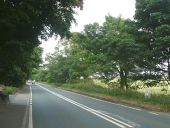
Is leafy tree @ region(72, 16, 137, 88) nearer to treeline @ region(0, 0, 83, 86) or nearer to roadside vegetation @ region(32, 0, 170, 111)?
roadside vegetation @ region(32, 0, 170, 111)

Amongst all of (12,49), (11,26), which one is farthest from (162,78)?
(11,26)

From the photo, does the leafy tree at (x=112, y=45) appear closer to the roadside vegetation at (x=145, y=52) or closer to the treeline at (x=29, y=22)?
the roadside vegetation at (x=145, y=52)

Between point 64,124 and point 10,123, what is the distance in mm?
2143

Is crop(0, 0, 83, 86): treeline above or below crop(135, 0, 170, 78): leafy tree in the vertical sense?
below

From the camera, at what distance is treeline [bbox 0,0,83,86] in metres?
17.1

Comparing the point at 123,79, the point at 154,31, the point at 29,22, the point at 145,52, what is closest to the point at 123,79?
the point at 123,79

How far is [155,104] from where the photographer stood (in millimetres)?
30359

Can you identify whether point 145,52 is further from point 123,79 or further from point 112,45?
point 123,79

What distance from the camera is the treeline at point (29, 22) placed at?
1714cm

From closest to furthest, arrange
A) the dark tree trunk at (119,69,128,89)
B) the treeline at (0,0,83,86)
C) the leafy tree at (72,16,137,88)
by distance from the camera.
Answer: the treeline at (0,0,83,86) → the leafy tree at (72,16,137,88) → the dark tree trunk at (119,69,128,89)

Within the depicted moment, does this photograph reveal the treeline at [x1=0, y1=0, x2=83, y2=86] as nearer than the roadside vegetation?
Yes

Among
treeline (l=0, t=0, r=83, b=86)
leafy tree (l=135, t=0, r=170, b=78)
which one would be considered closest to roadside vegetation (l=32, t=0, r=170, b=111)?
leafy tree (l=135, t=0, r=170, b=78)

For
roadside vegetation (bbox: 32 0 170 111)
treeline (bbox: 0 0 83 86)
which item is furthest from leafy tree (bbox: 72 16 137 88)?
treeline (bbox: 0 0 83 86)

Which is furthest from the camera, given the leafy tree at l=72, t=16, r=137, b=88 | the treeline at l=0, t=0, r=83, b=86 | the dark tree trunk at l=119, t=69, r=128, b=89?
the dark tree trunk at l=119, t=69, r=128, b=89
